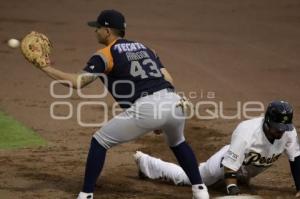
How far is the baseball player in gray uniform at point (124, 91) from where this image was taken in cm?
623

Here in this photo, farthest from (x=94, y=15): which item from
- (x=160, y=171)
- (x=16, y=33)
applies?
(x=160, y=171)

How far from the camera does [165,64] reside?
12508mm

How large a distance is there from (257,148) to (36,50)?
2135 mm

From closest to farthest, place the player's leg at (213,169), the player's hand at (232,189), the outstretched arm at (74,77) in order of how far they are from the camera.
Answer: the outstretched arm at (74,77) < the player's hand at (232,189) < the player's leg at (213,169)

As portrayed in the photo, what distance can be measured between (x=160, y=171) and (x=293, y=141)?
1.37 m

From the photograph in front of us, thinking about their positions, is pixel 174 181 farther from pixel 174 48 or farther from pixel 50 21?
pixel 50 21

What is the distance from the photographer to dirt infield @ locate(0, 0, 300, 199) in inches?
291

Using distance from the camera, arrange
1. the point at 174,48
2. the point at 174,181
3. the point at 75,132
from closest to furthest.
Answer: the point at 174,181 → the point at 75,132 → the point at 174,48

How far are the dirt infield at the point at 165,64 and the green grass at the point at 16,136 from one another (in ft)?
0.48

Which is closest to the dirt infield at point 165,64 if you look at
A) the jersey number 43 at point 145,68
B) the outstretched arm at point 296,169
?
the outstretched arm at point 296,169

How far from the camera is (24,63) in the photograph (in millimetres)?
12422

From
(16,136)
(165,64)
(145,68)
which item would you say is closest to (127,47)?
(145,68)

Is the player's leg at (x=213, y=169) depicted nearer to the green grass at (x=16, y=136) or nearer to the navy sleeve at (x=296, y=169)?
the navy sleeve at (x=296, y=169)

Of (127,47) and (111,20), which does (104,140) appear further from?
(111,20)
